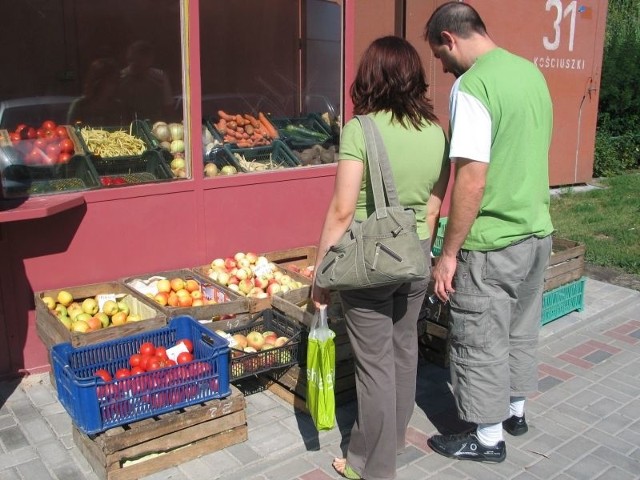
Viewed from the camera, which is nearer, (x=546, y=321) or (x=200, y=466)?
(x=200, y=466)

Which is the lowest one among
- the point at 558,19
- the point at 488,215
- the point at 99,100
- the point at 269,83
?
the point at 488,215

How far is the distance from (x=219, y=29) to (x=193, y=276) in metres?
2.67

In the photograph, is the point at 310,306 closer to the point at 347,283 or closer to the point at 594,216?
the point at 347,283

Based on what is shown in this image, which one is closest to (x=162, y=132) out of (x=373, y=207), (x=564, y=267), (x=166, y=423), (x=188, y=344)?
(x=188, y=344)

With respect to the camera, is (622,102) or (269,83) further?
(622,102)

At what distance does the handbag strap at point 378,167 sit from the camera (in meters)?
2.96

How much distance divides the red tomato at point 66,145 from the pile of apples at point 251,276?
49.7 inches

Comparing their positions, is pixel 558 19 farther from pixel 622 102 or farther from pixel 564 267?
pixel 564 267

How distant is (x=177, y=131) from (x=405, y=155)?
8.39 ft

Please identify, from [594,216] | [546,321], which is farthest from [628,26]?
[546,321]

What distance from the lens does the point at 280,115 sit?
654 cm

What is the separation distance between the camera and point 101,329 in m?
4.00

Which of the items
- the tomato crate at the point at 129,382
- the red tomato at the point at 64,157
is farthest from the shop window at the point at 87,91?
the tomato crate at the point at 129,382

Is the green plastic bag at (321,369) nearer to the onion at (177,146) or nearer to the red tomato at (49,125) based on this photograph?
the onion at (177,146)
